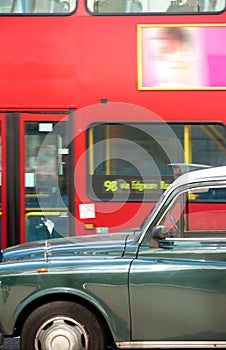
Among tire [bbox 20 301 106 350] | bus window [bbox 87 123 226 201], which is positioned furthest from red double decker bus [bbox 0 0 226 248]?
tire [bbox 20 301 106 350]

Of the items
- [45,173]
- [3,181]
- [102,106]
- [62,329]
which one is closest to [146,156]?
[102,106]

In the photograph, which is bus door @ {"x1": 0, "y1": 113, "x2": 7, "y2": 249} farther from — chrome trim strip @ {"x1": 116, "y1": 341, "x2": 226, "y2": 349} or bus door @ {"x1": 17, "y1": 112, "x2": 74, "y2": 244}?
chrome trim strip @ {"x1": 116, "y1": 341, "x2": 226, "y2": 349}

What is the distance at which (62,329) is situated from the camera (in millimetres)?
5008

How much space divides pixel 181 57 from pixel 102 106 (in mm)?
1087

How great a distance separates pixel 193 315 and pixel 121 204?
2.69 meters

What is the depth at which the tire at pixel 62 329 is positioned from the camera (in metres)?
4.99

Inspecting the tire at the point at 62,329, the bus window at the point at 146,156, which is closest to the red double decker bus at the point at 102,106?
the bus window at the point at 146,156

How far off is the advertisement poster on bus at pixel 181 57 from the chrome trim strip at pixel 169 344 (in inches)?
134

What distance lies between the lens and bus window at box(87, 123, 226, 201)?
24.1ft

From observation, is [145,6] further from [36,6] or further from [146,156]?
[146,156]

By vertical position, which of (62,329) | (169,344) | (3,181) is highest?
(3,181)

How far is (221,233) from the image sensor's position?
5.04 meters

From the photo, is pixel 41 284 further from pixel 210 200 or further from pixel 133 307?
pixel 210 200

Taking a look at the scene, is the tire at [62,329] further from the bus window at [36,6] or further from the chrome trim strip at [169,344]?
the bus window at [36,6]
